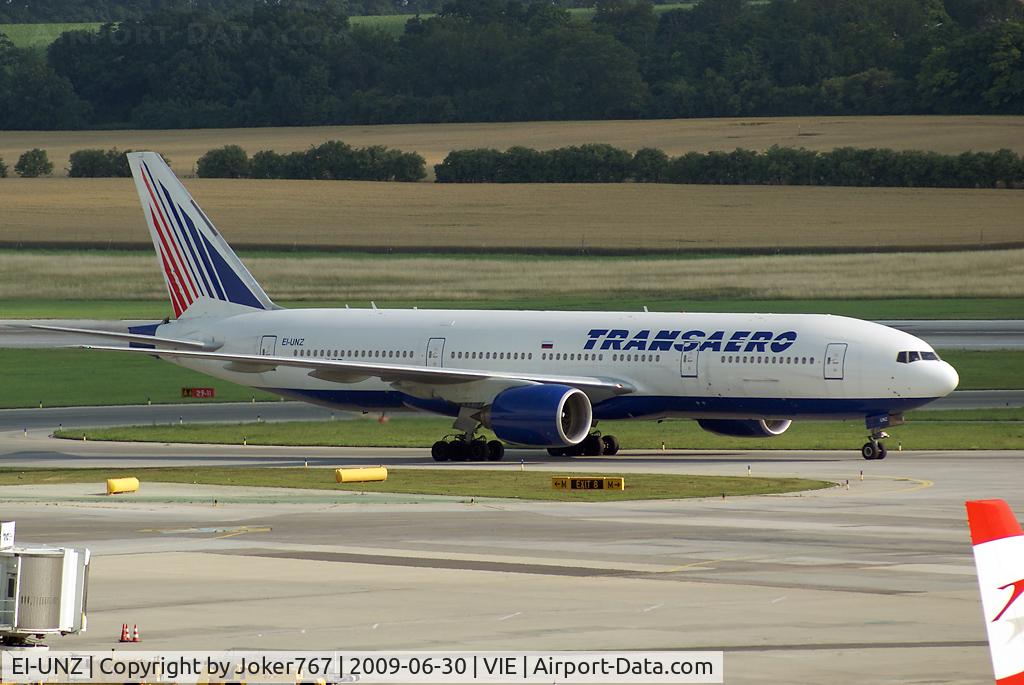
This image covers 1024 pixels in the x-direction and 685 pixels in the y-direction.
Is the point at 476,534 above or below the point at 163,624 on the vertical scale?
above

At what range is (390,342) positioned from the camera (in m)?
59.6

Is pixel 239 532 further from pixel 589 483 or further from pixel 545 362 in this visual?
pixel 545 362

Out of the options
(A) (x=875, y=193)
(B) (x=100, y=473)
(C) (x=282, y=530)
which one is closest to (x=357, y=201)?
(A) (x=875, y=193)

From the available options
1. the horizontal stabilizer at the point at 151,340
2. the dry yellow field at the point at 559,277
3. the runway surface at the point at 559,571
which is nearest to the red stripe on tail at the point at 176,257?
the horizontal stabilizer at the point at 151,340

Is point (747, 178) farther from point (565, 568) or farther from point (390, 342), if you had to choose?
point (565, 568)

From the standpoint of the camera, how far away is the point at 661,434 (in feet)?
211

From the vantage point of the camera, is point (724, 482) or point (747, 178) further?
point (747, 178)

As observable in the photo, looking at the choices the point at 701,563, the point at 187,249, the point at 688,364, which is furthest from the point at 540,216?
the point at 701,563

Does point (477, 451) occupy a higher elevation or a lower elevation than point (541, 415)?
lower

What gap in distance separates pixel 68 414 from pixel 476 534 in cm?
3792

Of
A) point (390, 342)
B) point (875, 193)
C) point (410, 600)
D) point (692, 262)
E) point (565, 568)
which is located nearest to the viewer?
point (410, 600)

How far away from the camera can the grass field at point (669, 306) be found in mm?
110750

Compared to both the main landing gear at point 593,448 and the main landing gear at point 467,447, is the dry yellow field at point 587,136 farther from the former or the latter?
the main landing gear at point 467,447

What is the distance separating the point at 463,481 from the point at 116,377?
42.4m
